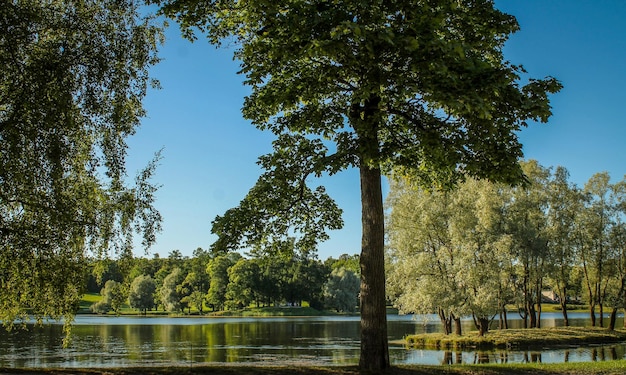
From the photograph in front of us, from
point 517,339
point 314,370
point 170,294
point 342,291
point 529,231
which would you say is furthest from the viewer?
point 170,294

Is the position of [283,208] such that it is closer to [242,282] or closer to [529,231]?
[529,231]

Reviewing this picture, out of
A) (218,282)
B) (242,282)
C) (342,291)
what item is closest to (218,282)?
(218,282)

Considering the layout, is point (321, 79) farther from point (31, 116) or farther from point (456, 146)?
point (31, 116)

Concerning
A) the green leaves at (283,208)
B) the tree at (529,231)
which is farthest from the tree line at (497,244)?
the green leaves at (283,208)

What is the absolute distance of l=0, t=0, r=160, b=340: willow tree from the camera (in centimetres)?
1498

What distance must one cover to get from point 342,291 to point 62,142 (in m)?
89.1

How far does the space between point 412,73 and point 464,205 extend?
25.0 metres

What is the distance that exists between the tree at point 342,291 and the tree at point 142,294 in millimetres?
37356

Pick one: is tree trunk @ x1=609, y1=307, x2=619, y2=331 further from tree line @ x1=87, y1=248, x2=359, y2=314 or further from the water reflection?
tree line @ x1=87, y1=248, x2=359, y2=314

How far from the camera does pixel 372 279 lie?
1434 cm

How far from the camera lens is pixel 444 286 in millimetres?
34500

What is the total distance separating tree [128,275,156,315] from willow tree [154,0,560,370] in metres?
98.9

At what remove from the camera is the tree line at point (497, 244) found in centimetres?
3462

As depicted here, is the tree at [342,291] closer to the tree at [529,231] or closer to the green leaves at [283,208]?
the tree at [529,231]
